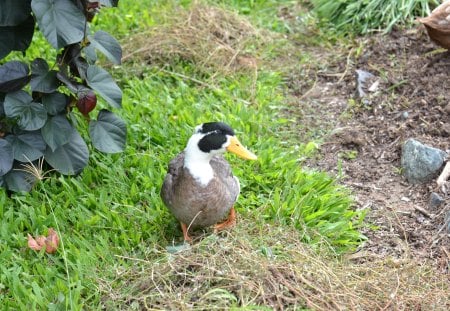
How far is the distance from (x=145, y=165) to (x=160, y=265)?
129 cm

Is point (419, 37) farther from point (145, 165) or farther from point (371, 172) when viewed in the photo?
point (145, 165)

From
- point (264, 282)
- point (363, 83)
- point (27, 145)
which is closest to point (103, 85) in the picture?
point (27, 145)

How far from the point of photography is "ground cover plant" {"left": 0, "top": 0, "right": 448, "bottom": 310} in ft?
12.9

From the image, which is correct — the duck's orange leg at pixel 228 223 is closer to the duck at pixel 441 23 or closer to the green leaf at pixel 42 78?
the green leaf at pixel 42 78

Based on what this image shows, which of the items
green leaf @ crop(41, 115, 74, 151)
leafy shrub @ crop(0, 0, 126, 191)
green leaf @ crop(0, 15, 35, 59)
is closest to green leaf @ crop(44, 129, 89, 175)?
leafy shrub @ crop(0, 0, 126, 191)

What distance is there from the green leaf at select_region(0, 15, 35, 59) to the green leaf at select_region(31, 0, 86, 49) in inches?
17.9

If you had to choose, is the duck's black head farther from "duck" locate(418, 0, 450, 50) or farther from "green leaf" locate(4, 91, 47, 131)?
"duck" locate(418, 0, 450, 50)

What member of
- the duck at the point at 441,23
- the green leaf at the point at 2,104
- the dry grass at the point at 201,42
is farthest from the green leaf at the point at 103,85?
the duck at the point at 441,23

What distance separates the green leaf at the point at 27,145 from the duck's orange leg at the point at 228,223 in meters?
1.19

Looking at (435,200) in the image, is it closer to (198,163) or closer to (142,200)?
(198,163)

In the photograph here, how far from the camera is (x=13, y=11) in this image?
14.6 ft

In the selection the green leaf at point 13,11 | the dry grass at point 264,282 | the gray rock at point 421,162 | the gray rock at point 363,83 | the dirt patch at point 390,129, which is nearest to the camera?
the dry grass at point 264,282

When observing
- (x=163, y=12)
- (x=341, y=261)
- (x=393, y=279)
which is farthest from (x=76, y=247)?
(x=163, y=12)

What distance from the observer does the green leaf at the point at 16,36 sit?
15.1 feet
